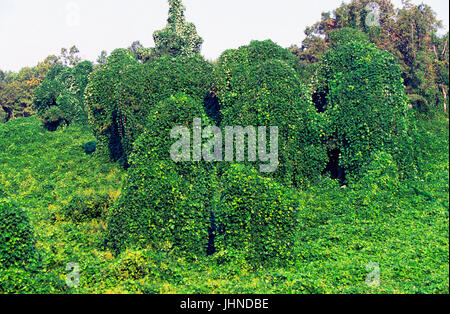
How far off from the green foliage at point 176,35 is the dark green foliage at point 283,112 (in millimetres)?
9434

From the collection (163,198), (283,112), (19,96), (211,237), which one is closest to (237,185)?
(163,198)

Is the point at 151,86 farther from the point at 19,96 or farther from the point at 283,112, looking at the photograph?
the point at 19,96

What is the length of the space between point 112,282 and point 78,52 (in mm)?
36545

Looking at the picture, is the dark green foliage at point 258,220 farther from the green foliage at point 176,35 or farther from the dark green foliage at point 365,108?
the green foliage at point 176,35

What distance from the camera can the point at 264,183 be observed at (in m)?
7.85

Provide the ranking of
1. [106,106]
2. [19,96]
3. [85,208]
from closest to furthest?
[85,208], [106,106], [19,96]

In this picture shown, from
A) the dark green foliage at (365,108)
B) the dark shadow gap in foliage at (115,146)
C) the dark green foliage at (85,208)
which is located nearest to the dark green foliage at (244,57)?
the dark green foliage at (365,108)

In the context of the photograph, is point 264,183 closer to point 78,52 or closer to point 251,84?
point 251,84

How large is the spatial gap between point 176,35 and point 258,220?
15.2m

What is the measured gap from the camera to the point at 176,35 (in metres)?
21.2

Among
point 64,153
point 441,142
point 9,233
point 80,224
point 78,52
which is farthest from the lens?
point 78,52

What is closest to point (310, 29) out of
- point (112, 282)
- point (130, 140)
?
point (130, 140)

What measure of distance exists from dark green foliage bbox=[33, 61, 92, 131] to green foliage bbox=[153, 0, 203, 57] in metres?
3.58

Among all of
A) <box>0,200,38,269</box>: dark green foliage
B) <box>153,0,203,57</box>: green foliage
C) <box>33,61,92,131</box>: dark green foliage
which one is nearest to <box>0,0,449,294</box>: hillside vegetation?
<box>0,200,38,269</box>: dark green foliage
